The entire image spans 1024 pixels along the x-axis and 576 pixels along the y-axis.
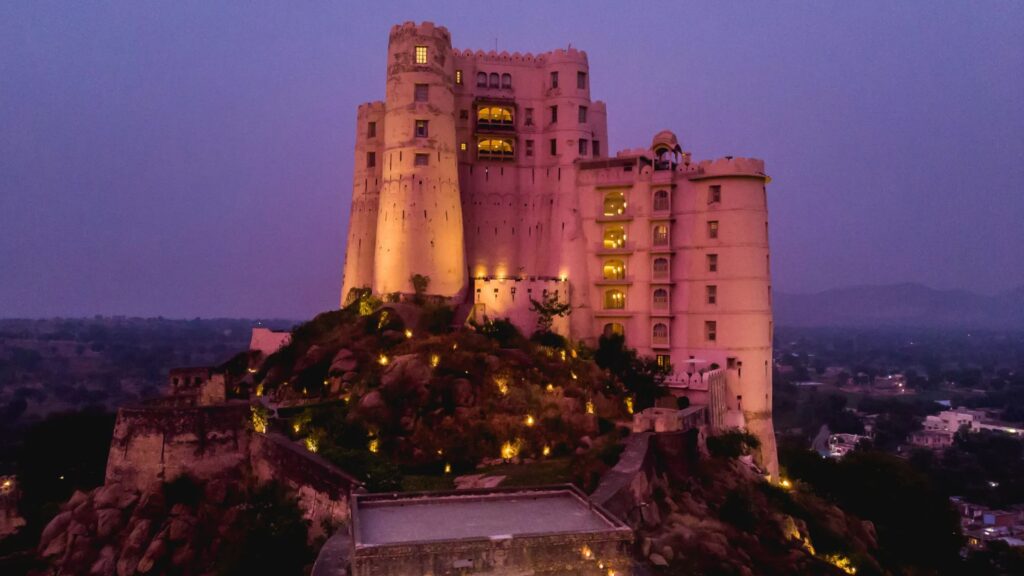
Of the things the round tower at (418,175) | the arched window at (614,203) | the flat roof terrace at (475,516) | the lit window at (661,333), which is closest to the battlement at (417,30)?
the round tower at (418,175)

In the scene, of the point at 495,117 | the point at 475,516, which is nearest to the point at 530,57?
the point at 495,117

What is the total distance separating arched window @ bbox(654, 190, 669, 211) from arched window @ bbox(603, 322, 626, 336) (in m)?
8.07

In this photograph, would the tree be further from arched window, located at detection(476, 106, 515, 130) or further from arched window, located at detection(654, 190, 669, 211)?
arched window, located at detection(476, 106, 515, 130)

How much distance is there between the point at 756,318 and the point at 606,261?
1040 centimetres

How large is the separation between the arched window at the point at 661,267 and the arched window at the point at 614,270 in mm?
2154

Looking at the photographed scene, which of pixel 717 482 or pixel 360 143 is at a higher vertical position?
pixel 360 143

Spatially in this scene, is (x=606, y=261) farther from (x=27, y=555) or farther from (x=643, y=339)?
(x=27, y=555)

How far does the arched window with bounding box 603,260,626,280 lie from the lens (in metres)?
51.1

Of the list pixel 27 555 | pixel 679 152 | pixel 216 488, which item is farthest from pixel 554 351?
pixel 27 555

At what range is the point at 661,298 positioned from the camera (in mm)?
49719

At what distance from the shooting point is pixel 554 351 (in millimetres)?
45375

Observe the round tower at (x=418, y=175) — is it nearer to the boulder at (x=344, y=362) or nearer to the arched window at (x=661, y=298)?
the boulder at (x=344, y=362)

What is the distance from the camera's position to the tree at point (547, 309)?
158 ft

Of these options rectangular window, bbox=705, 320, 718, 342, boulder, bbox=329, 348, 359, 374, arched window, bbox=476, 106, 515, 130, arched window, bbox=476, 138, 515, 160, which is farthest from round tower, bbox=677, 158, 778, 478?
boulder, bbox=329, 348, 359, 374
